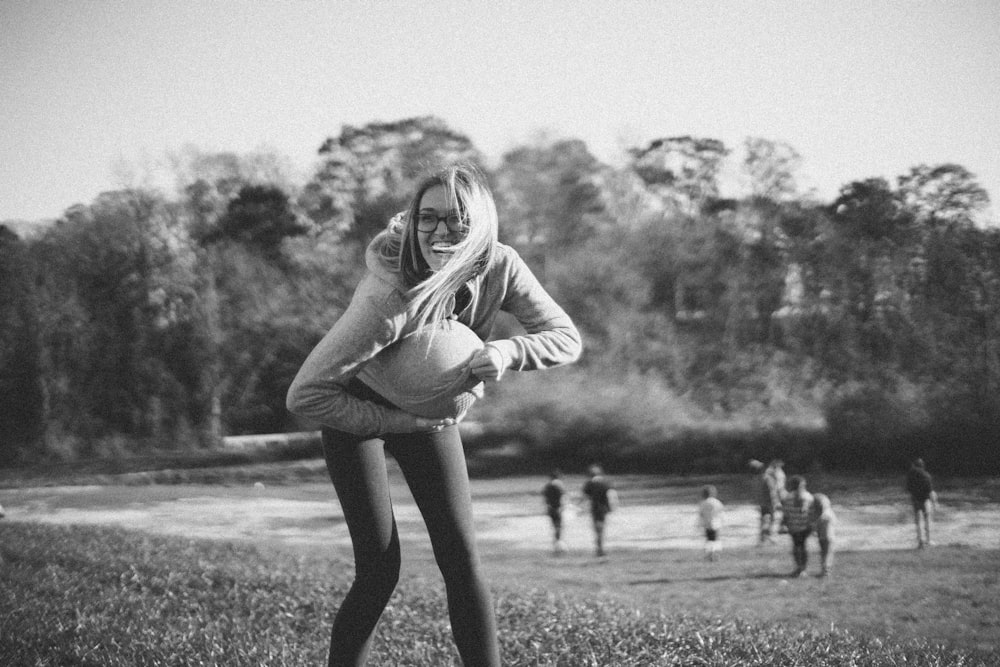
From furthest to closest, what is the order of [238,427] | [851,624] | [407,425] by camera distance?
[238,427] → [851,624] → [407,425]

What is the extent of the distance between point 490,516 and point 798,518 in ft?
31.8

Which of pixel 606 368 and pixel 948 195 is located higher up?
pixel 948 195

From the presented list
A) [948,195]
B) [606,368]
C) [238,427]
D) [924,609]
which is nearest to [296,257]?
[238,427]

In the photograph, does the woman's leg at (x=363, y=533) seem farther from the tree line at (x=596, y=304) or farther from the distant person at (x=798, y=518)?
the tree line at (x=596, y=304)

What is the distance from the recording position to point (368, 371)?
7.99ft

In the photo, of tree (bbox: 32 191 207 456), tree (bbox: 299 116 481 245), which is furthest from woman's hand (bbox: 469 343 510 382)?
tree (bbox: 299 116 481 245)

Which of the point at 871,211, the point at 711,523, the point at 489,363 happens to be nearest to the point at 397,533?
the point at 489,363

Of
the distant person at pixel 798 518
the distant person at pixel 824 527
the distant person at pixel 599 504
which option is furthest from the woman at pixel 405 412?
the distant person at pixel 599 504

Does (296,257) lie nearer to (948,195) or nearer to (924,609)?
(948,195)

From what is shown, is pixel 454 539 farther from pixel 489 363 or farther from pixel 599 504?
pixel 599 504

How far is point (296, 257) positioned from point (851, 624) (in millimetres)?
21822

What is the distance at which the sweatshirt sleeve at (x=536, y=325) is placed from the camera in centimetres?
238

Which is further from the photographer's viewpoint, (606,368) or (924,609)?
(606,368)

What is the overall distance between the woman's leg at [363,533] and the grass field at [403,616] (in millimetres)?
1139
